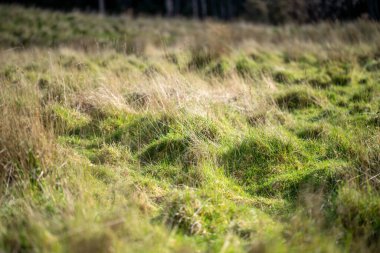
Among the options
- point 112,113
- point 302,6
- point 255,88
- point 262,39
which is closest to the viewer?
point 112,113

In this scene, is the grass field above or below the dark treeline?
below

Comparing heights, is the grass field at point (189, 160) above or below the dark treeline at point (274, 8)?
below

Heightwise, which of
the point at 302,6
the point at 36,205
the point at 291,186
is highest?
the point at 302,6

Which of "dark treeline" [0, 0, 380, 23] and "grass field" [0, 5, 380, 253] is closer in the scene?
"grass field" [0, 5, 380, 253]

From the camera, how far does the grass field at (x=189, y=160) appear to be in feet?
9.00

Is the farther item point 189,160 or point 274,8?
point 274,8

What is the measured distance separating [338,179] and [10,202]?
304 centimetres

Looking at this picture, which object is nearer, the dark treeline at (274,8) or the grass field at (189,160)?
the grass field at (189,160)

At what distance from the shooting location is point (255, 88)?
628 cm

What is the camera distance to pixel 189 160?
4062mm

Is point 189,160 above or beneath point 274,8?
beneath

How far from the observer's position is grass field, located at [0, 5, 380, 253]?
274 cm

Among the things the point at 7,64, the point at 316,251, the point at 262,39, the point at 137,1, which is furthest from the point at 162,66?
the point at 137,1

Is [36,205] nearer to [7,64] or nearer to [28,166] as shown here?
[28,166]
